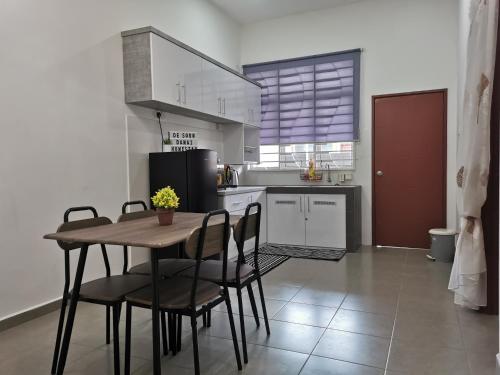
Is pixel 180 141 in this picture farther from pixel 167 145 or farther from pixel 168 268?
pixel 168 268

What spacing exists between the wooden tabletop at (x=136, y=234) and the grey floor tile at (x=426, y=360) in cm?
123

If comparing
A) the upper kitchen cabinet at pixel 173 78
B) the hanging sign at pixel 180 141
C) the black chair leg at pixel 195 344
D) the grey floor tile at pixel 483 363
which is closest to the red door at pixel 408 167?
the upper kitchen cabinet at pixel 173 78

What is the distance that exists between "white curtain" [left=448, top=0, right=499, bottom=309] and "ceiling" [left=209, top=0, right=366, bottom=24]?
286 cm

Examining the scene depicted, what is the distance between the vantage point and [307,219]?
5.21 meters

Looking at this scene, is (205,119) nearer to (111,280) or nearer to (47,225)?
(47,225)

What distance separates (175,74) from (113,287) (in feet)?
7.81

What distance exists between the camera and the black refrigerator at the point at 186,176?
373 centimetres

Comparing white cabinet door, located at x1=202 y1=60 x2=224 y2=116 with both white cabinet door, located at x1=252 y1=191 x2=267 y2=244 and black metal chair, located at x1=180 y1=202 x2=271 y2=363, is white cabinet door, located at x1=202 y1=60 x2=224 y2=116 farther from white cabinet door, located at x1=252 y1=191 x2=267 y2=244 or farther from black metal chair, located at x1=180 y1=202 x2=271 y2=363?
black metal chair, located at x1=180 y1=202 x2=271 y2=363

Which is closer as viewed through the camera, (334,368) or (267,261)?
(334,368)

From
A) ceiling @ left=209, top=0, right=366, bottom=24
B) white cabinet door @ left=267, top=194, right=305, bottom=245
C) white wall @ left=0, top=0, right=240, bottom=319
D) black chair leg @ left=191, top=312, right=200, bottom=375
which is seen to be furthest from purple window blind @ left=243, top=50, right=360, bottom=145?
black chair leg @ left=191, top=312, right=200, bottom=375

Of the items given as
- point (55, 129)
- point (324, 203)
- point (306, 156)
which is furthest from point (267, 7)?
point (55, 129)

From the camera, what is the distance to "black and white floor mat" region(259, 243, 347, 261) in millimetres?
4738

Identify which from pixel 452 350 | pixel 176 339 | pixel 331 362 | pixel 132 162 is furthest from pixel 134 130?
pixel 452 350

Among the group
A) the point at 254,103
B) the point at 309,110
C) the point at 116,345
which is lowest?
the point at 116,345
